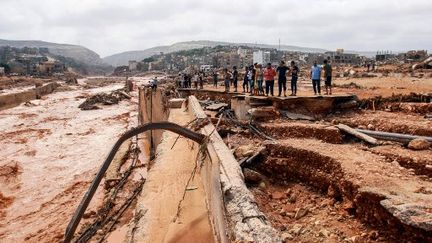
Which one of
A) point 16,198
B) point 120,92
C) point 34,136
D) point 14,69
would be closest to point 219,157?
point 16,198

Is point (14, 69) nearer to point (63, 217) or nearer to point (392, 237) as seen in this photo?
point (63, 217)

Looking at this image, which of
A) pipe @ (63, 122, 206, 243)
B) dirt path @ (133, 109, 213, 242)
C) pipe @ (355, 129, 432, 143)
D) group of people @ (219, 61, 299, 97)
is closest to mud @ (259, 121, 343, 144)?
pipe @ (355, 129, 432, 143)

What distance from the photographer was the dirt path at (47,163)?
1029 cm

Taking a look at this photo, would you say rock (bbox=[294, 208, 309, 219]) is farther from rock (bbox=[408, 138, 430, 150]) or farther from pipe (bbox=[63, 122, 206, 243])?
rock (bbox=[408, 138, 430, 150])

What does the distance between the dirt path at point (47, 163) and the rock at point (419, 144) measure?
311 inches

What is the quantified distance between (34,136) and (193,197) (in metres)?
18.8

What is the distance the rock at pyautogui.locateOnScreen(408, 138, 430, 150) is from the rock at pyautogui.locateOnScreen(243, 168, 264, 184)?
309cm

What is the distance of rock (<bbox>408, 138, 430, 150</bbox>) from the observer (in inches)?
301

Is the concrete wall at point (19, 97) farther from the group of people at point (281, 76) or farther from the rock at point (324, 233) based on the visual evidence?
the rock at point (324, 233)

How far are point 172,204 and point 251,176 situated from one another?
176 centimetres

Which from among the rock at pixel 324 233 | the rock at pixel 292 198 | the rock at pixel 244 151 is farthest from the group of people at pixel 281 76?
the rock at pixel 324 233

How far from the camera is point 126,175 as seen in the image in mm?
12805

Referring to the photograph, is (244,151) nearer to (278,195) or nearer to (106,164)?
(278,195)

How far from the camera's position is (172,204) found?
6945 millimetres
